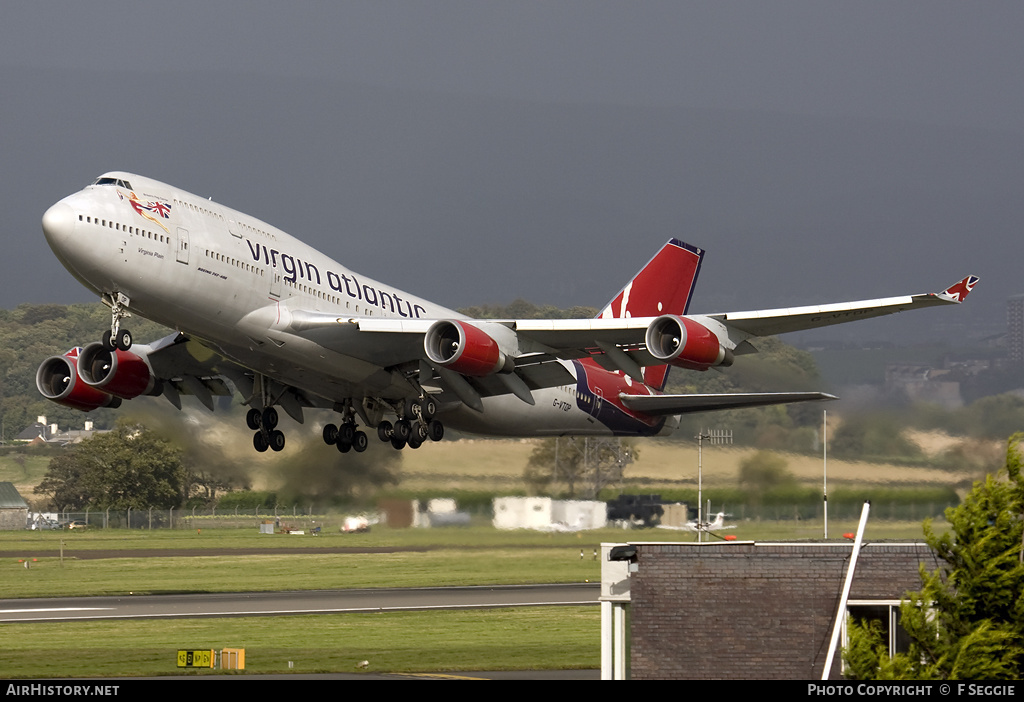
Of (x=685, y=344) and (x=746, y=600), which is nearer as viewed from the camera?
(x=746, y=600)

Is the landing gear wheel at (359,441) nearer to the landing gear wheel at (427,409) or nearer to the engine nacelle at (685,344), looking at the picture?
the landing gear wheel at (427,409)

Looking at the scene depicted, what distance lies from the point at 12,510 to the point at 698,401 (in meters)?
67.3

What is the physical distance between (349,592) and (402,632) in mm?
11185

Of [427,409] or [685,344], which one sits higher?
[685,344]

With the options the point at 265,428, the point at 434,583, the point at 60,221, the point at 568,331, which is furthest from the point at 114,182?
the point at 434,583

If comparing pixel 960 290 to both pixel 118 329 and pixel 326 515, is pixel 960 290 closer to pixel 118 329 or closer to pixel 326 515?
pixel 118 329

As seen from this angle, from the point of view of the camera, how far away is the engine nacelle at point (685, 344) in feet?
102

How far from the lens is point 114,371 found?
128 feet

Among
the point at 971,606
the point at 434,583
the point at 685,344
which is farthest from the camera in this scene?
the point at 434,583

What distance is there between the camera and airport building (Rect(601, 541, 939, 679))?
24.4 m

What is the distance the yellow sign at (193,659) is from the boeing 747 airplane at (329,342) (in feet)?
22.2

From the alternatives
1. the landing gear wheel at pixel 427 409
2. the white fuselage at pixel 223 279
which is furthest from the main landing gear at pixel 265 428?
the landing gear wheel at pixel 427 409

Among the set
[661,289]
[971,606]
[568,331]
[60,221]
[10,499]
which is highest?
[661,289]
